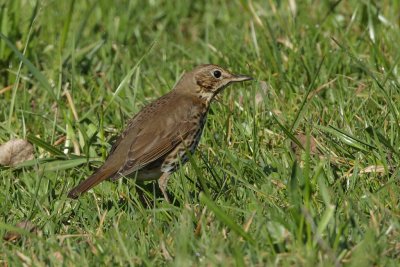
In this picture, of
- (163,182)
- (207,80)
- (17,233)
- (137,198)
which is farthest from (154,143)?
(17,233)

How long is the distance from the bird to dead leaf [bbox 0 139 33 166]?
66 centimetres

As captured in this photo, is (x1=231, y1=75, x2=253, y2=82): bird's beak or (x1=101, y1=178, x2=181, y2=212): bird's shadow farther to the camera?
→ (x1=231, y1=75, x2=253, y2=82): bird's beak

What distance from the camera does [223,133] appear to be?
20.9 ft

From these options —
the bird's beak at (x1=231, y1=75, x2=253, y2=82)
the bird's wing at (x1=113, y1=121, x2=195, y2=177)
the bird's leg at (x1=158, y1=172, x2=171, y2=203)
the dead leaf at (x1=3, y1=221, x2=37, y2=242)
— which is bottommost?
the bird's leg at (x1=158, y1=172, x2=171, y2=203)

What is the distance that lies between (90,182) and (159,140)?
0.68m

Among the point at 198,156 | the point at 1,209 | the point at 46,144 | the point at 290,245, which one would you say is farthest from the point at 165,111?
the point at 290,245

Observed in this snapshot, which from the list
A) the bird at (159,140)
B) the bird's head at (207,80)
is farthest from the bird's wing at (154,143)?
the bird's head at (207,80)

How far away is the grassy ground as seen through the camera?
4406mm

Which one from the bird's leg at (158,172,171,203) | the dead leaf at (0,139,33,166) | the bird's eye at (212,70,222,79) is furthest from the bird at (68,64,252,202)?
the dead leaf at (0,139,33,166)

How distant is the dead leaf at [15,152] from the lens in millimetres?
6336

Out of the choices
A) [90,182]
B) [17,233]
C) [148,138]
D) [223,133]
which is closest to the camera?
[17,233]

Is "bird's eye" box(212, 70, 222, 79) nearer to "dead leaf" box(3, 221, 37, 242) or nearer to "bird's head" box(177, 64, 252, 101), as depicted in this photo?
"bird's head" box(177, 64, 252, 101)

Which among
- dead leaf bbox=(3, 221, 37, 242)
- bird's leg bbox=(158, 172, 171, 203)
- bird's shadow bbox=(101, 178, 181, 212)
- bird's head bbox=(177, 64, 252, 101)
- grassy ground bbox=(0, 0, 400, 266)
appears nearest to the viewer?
grassy ground bbox=(0, 0, 400, 266)

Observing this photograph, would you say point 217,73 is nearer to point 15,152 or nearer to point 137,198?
point 137,198
